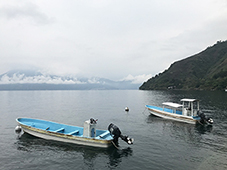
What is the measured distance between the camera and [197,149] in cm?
2134

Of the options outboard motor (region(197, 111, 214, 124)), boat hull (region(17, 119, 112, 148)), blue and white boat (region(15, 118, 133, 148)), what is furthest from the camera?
outboard motor (region(197, 111, 214, 124))

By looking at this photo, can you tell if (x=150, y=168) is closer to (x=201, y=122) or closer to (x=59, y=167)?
(x=59, y=167)

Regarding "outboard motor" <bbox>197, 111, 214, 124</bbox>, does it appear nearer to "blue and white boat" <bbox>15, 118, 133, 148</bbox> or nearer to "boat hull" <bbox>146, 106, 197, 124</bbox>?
"boat hull" <bbox>146, 106, 197, 124</bbox>

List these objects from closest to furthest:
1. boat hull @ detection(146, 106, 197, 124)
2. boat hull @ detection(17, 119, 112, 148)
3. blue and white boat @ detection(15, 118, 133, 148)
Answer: boat hull @ detection(17, 119, 112, 148)
blue and white boat @ detection(15, 118, 133, 148)
boat hull @ detection(146, 106, 197, 124)

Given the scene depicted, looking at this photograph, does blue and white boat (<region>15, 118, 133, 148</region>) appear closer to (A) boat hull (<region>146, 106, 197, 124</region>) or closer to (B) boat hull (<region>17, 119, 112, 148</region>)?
(B) boat hull (<region>17, 119, 112, 148</region>)

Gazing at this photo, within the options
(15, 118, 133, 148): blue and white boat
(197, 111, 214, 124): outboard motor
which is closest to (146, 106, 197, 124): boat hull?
(197, 111, 214, 124): outboard motor

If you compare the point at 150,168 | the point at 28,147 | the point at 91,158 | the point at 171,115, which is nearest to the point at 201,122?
the point at 171,115

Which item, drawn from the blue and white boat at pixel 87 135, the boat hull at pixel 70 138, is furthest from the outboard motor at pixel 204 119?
the boat hull at pixel 70 138

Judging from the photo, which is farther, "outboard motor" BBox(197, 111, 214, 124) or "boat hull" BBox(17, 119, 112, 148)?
"outboard motor" BBox(197, 111, 214, 124)

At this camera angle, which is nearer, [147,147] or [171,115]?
[147,147]

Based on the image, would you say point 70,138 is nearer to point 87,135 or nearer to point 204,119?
point 87,135

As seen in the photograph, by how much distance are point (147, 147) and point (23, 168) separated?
610 inches

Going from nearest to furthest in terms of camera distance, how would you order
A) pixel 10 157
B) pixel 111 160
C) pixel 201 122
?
pixel 111 160 < pixel 10 157 < pixel 201 122

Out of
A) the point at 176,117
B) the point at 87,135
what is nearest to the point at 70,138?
the point at 87,135
